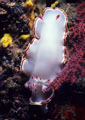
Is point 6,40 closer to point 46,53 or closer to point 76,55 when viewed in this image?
point 46,53

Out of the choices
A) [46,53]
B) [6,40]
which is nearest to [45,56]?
[46,53]

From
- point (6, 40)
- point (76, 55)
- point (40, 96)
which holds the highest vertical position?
point (6, 40)

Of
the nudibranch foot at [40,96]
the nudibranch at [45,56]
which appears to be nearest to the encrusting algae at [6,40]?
the nudibranch at [45,56]

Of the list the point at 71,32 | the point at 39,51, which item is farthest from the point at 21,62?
the point at 71,32

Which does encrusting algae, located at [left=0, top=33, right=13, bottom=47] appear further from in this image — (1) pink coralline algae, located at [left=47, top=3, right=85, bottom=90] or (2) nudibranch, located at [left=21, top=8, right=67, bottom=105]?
(1) pink coralline algae, located at [left=47, top=3, right=85, bottom=90]

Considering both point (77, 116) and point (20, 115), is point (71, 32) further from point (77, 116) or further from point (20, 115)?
point (20, 115)

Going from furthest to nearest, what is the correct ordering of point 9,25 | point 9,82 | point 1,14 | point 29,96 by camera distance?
point 29,96 < point 9,82 < point 9,25 < point 1,14

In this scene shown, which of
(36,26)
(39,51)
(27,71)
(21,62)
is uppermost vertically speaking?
(36,26)

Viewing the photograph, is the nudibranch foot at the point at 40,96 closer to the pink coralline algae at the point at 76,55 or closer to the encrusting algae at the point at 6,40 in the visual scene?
the pink coralline algae at the point at 76,55
